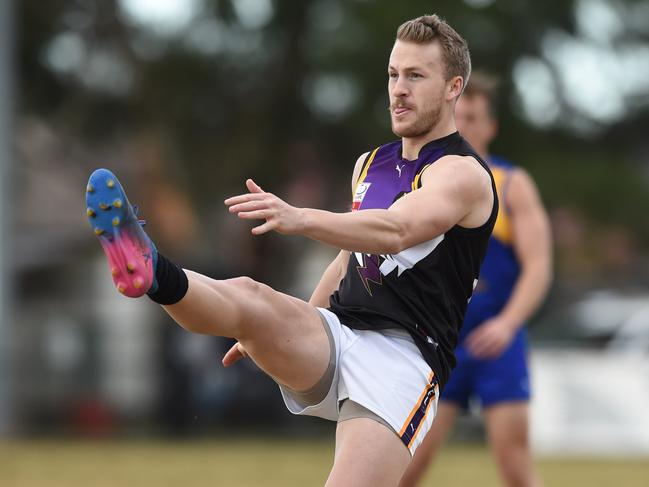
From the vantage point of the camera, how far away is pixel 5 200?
16547 mm

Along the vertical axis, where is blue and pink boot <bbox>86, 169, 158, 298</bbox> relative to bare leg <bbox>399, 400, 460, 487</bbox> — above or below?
above

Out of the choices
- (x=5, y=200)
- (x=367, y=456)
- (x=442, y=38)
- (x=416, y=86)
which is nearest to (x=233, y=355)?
(x=367, y=456)

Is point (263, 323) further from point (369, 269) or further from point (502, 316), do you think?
point (502, 316)

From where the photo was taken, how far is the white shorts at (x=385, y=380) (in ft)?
15.5

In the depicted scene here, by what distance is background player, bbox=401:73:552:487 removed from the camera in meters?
6.72

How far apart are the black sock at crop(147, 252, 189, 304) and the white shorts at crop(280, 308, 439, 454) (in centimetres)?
79

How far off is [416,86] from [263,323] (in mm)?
1139

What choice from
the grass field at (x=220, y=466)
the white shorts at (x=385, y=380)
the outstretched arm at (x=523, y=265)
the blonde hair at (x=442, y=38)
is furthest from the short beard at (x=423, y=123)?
the grass field at (x=220, y=466)

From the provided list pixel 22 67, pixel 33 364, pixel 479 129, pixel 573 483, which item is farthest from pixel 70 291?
pixel 479 129

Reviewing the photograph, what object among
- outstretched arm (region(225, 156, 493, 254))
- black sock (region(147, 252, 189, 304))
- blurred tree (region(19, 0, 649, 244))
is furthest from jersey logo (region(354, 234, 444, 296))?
blurred tree (region(19, 0, 649, 244))

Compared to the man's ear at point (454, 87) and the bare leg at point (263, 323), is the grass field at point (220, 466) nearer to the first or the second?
the bare leg at point (263, 323)

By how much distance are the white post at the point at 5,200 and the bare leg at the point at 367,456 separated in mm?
12139

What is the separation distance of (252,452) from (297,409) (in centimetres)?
883

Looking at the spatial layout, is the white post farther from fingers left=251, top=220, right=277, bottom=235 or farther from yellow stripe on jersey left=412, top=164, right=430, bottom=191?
fingers left=251, top=220, right=277, bottom=235
